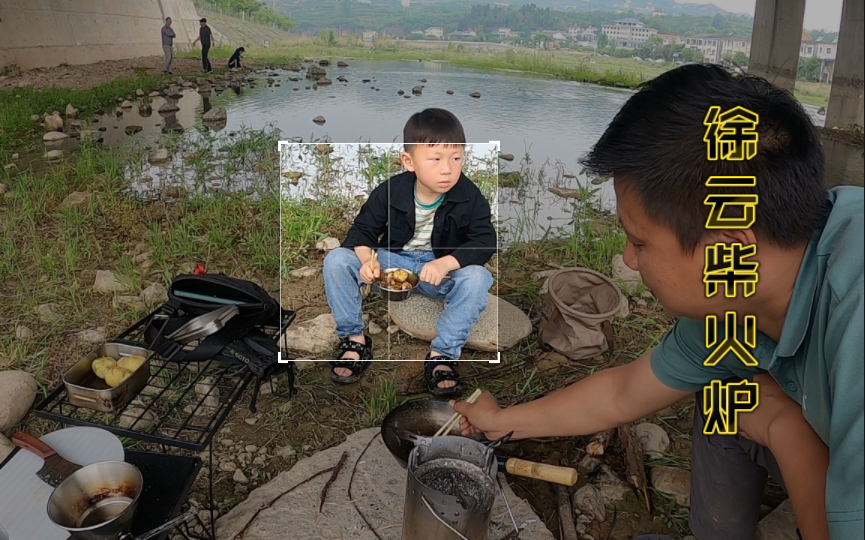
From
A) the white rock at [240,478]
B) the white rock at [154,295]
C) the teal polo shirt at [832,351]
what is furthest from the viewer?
the white rock at [154,295]

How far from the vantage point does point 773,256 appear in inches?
51.8

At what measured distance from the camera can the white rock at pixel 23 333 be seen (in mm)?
3465

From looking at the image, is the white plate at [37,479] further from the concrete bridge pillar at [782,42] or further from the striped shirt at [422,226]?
the concrete bridge pillar at [782,42]

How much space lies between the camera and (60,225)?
4953 millimetres

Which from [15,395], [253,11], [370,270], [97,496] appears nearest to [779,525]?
[370,270]

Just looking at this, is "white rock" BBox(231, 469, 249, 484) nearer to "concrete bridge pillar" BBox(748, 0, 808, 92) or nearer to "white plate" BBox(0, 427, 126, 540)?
"white plate" BBox(0, 427, 126, 540)

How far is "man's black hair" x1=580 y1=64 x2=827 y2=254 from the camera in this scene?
4.04 feet

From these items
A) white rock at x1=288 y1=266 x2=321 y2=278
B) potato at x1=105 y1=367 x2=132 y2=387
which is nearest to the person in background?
white rock at x1=288 y1=266 x2=321 y2=278

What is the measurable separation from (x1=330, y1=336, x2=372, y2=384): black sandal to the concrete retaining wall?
450 inches

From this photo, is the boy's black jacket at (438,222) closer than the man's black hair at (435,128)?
No

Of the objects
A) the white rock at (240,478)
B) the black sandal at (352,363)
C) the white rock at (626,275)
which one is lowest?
the white rock at (240,478)

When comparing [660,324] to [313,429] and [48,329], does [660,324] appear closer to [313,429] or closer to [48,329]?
[313,429]

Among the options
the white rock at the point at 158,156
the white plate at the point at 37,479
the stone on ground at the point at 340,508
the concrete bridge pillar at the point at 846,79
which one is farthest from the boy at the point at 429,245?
the white rock at the point at 158,156

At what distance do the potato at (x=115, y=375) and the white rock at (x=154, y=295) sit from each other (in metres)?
1.50
